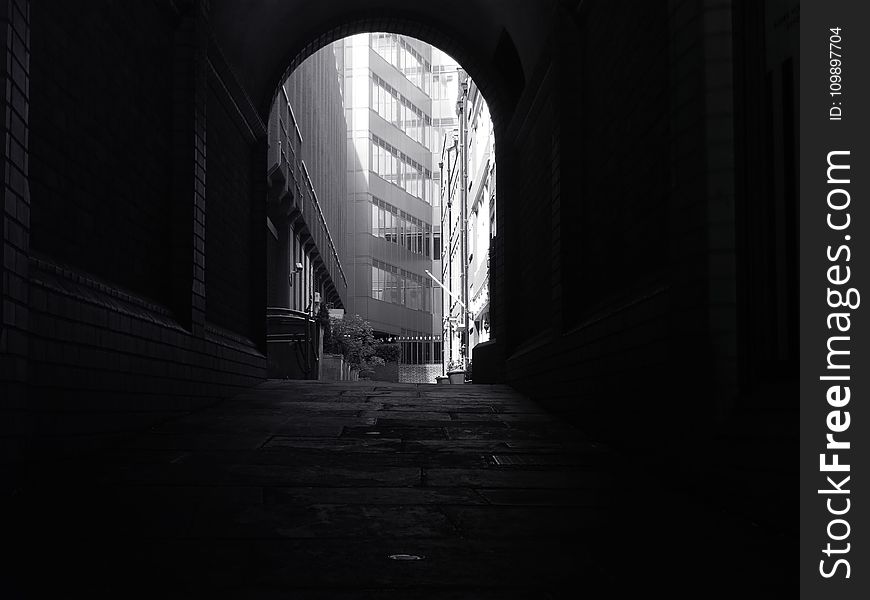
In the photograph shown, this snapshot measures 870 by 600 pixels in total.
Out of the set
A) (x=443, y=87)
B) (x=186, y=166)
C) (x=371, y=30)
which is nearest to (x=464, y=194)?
(x=371, y=30)

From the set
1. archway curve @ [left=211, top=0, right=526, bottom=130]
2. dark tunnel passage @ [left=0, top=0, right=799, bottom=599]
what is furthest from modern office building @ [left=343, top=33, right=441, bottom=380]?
dark tunnel passage @ [left=0, top=0, right=799, bottom=599]

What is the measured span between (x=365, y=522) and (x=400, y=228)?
213 feet

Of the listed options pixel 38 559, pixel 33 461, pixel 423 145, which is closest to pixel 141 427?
pixel 33 461

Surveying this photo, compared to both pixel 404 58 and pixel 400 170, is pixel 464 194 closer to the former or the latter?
pixel 400 170

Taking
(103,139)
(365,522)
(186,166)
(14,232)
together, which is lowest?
(365,522)

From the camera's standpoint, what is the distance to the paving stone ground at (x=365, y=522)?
3795 millimetres

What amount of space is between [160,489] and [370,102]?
61.1 metres

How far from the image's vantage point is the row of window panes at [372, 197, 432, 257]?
65919mm

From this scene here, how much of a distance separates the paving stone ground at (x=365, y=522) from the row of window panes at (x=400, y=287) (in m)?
57.4

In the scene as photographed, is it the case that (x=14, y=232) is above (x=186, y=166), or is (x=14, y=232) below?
below

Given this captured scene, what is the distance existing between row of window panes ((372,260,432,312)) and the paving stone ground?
2258 inches

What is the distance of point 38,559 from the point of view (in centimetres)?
402

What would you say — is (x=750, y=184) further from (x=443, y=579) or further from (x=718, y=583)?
(x=443, y=579)

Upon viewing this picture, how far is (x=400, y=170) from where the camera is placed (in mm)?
70000
